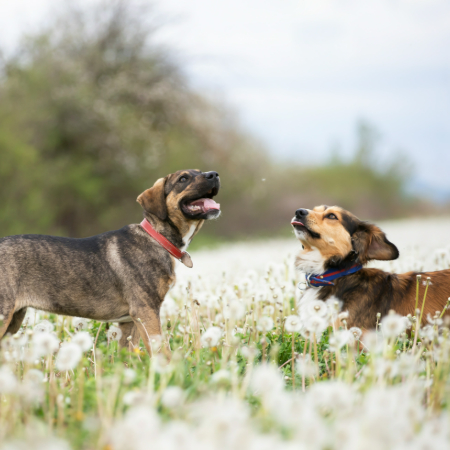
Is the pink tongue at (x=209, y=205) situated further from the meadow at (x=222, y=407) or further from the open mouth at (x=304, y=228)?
the meadow at (x=222, y=407)

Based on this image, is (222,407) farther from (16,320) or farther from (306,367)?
(16,320)

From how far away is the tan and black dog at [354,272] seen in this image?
4.73 m

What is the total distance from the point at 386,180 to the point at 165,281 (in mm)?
41010

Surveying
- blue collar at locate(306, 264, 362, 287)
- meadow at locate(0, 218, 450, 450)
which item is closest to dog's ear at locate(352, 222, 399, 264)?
blue collar at locate(306, 264, 362, 287)

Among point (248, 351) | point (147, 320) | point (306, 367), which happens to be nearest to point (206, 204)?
point (147, 320)

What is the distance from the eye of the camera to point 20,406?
2.74m

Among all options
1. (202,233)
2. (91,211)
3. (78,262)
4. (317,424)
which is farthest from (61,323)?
(202,233)

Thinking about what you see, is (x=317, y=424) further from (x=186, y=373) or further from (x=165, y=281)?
(x=165, y=281)

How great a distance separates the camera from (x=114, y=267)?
492cm

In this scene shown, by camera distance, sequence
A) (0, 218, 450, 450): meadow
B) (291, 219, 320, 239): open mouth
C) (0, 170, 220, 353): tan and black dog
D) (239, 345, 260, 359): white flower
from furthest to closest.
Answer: (291, 219, 320, 239): open mouth < (0, 170, 220, 353): tan and black dog < (239, 345, 260, 359): white flower < (0, 218, 450, 450): meadow

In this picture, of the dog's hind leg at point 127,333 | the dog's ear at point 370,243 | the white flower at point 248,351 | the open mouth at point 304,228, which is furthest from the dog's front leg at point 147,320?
the dog's ear at point 370,243

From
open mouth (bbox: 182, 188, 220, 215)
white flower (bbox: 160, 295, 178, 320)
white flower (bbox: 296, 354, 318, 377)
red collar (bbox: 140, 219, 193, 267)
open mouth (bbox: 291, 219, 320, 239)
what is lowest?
white flower (bbox: 160, 295, 178, 320)

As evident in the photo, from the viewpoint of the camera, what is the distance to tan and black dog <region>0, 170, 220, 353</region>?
4.54 meters

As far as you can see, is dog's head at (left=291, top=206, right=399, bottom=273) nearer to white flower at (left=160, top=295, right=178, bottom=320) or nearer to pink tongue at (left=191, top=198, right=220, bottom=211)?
pink tongue at (left=191, top=198, right=220, bottom=211)
